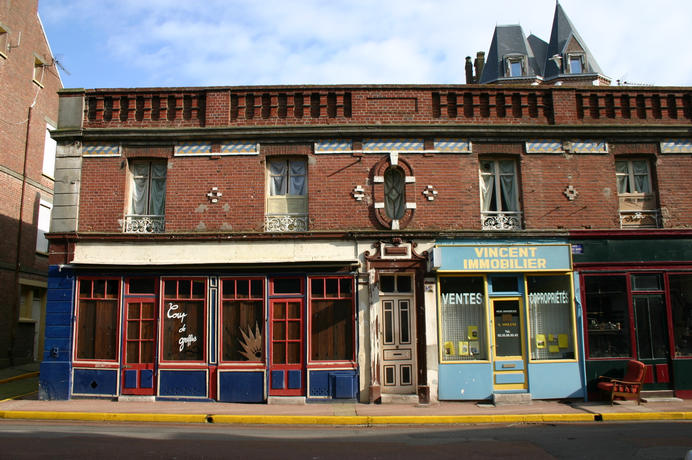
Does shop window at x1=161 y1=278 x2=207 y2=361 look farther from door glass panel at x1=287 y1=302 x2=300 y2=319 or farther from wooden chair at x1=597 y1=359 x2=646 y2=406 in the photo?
wooden chair at x1=597 y1=359 x2=646 y2=406

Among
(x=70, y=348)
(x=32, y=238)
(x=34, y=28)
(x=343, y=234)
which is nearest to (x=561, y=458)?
(x=343, y=234)

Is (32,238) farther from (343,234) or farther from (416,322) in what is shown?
(416,322)

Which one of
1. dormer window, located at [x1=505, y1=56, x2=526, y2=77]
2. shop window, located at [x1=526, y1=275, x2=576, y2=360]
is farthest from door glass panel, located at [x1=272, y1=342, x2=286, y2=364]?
dormer window, located at [x1=505, y1=56, x2=526, y2=77]

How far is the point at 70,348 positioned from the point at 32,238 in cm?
992

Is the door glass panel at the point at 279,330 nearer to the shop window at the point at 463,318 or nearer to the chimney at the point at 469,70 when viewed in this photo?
the shop window at the point at 463,318

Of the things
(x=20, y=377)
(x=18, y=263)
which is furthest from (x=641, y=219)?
(x=18, y=263)

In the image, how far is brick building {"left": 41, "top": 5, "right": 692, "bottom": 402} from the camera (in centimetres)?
1252

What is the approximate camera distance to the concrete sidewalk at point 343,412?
10.6 m

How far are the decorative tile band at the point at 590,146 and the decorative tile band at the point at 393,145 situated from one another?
4.01 meters

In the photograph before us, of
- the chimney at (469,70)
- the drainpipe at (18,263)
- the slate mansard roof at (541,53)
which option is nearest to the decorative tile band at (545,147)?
the drainpipe at (18,263)

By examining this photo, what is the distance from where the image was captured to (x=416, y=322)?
41.4 feet

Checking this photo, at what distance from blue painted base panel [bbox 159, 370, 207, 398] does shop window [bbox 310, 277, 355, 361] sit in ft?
8.77

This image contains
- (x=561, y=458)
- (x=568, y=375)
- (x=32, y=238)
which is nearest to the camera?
(x=561, y=458)

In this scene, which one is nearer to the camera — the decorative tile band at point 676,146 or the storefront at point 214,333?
the storefront at point 214,333
